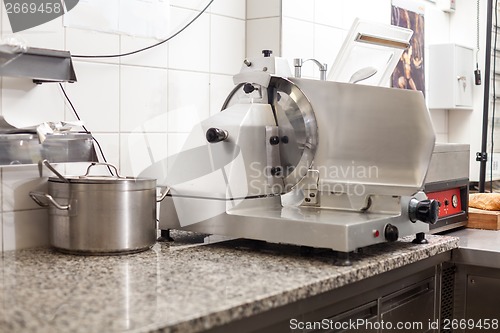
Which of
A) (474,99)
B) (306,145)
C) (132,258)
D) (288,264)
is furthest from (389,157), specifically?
(474,99)

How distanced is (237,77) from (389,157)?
0.51 meters

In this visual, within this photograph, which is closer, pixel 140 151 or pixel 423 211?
pixel 423 211

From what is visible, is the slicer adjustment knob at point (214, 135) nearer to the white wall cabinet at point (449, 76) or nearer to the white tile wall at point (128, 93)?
the white tile wall at point (128, 93)

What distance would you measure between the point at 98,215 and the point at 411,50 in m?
2.06

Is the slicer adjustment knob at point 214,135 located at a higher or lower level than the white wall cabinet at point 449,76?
lower

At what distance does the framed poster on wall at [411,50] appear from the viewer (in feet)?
9.78

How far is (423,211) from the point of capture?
1.73 m

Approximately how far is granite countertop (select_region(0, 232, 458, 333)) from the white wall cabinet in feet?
5.29

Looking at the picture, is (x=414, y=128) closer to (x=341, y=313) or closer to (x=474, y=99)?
(x=341, y=313)

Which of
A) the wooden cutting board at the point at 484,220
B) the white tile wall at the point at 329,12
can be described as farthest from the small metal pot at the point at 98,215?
the wooden cutting board at the point at 484,220

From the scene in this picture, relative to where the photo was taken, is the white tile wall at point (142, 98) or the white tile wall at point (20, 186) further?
the white tile wall at point (142, 98)

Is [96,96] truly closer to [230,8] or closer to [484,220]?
[230,8]

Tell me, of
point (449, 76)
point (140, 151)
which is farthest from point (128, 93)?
point (449, 76)

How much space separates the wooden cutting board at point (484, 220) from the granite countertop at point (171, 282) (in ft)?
2.36
